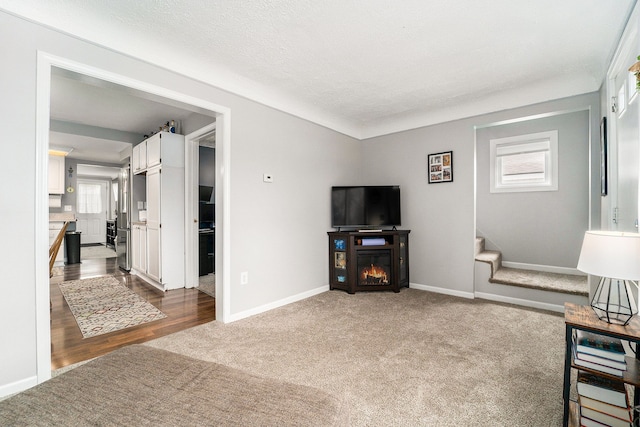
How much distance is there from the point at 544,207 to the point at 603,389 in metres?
3.62

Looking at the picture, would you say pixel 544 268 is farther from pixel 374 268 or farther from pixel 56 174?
pixel 56 174

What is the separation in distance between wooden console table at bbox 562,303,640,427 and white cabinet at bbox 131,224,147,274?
16.3 ft

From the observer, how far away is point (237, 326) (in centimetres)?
281

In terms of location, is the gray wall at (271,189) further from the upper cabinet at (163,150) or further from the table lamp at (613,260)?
the table lamp at (613,260)

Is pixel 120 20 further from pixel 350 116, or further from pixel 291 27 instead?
pixel 350 116

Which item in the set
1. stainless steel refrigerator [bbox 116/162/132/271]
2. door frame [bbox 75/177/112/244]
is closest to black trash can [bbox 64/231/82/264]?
stainless steel refrigerator [bbox 116/162/132/271]

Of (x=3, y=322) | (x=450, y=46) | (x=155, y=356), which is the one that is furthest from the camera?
(x=450, y=46)

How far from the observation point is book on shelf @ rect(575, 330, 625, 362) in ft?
4.25

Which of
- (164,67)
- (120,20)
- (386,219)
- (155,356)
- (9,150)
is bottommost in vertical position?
(155,356)

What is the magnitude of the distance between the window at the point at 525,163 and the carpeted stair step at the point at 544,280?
48.5 inches

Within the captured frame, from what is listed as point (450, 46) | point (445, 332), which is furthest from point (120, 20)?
point (445, 332)

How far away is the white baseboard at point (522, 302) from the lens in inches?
126

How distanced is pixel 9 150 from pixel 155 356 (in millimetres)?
1666

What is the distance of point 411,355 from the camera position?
7.31 feet
